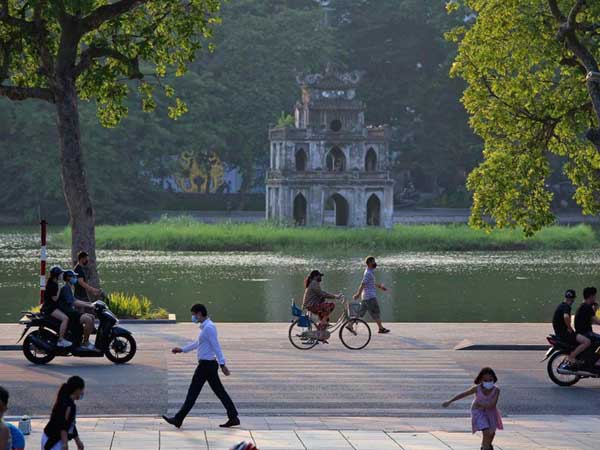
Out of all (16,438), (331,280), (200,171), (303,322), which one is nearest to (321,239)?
(331,280)

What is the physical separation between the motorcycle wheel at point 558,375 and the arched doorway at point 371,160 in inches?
2467

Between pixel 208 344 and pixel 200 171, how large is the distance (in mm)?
93714

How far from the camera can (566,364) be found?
2098cm

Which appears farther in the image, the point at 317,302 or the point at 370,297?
the point at 370,297

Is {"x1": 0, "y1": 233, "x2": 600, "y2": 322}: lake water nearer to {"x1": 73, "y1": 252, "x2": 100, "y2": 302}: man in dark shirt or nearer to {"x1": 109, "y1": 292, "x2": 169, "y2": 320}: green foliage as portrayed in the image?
{"x1": 109, "y1": 292, "x2": 169, "y2": 320}: green foliage

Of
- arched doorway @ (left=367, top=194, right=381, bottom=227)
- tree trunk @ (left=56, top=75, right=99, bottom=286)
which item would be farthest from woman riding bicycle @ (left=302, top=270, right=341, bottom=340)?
arched doorway @ (left=367, top=194, right=381, bottom=227)

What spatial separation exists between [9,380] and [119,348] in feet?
8.15

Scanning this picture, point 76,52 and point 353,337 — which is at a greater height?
point 76,52

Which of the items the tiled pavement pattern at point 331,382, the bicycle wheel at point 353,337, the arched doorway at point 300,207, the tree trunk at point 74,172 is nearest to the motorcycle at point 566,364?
the tiled pavement pattern at point 331,382

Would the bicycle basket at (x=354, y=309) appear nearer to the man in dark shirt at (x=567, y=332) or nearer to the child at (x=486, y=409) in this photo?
the man in dark shirt at (x=567, y=332)

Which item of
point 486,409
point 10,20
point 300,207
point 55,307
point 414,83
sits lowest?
point 486,409

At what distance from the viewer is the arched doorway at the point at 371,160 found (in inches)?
3297

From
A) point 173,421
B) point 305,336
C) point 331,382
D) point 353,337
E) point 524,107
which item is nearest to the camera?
point 173,421

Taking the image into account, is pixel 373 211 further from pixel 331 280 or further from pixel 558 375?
pixel 558 375
